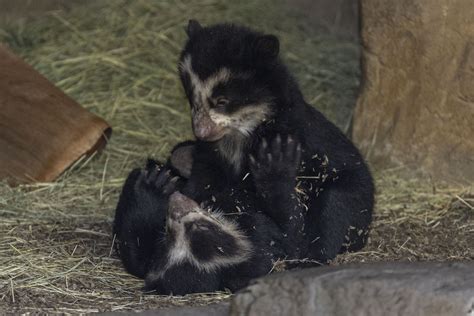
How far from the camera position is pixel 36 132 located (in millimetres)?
8570

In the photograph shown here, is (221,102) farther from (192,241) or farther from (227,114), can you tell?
(192,241)

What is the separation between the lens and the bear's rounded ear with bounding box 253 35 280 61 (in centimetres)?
657

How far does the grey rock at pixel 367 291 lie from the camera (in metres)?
5.15

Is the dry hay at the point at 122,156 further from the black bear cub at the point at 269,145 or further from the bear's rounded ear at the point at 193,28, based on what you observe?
the bear's rounded ear at the point at 193,28

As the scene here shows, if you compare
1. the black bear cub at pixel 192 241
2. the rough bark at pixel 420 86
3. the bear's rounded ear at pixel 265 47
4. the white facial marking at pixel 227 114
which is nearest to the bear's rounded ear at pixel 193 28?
the white facial marking at pixel 227 114

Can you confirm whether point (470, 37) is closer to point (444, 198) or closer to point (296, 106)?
point (444, 198)

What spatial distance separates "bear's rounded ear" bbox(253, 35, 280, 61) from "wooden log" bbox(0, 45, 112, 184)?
2365 millimetres

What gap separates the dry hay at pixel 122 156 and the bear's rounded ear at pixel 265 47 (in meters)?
1.35

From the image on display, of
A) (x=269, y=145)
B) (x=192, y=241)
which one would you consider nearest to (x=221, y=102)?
(x=269, y=145)

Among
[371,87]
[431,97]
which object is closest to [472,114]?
[431,97]

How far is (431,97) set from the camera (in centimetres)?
852

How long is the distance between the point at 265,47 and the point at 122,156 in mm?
3025

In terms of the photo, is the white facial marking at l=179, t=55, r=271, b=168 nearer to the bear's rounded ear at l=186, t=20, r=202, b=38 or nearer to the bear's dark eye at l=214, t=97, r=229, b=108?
the bear's dark eye at l=214, t=97, r=229, b=108

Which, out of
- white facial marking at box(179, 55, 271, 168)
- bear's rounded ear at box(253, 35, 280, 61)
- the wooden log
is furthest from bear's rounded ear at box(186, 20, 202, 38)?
the wooden log
